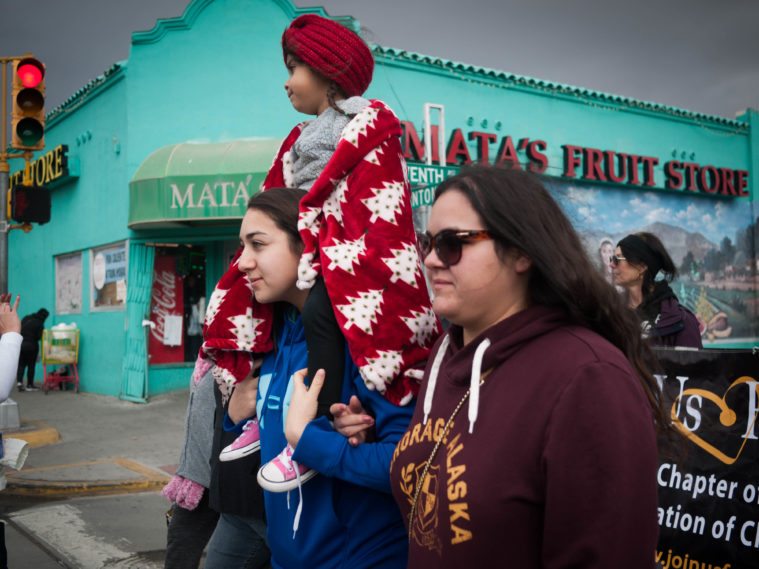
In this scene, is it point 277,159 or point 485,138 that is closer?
point 277,159

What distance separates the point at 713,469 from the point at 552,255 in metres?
2.48

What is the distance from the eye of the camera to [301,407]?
205 cm

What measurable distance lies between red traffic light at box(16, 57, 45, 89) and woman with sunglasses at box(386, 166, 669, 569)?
8573mm

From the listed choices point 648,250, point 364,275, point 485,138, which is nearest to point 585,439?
point 364,275

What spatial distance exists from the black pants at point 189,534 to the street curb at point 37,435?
7.45m

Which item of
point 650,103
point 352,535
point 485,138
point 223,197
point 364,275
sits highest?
point 650,103

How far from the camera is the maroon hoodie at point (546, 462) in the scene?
131 centimetres

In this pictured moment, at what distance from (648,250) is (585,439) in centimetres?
363

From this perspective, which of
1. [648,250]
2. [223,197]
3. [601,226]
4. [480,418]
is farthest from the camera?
[601,226]

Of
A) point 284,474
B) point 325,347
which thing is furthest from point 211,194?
point 284,474

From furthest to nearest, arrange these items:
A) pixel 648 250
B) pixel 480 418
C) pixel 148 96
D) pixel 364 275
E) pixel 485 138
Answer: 1. pixel 485 138
2. pixel 148 96
3. pixel 648 250
4. pixel 364 275
5. pixel 480 418

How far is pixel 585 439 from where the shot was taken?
1.32 metres

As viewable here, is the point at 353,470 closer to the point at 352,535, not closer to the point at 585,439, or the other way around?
the point at 352,535

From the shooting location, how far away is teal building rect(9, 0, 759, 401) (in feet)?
43.1
